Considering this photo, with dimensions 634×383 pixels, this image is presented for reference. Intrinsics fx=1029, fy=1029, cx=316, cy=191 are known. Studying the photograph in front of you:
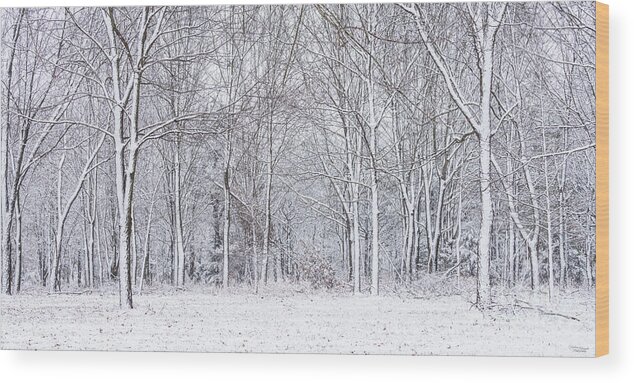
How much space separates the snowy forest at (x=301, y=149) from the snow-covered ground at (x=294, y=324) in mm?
136

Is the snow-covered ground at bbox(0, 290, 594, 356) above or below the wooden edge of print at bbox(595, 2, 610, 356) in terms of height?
below

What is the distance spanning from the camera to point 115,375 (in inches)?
377

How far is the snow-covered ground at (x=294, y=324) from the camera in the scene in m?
9.13

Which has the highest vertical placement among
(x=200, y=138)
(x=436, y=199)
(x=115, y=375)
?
(x=200, y=138)

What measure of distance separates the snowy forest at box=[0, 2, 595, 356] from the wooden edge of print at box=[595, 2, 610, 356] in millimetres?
69

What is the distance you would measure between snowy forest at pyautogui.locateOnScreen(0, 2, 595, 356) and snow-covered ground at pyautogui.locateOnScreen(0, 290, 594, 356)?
14 centimetres

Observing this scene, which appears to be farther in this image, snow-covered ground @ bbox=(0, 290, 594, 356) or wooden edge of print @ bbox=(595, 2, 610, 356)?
snow-covered ground @ bbox=(0, 290, 594, 356)

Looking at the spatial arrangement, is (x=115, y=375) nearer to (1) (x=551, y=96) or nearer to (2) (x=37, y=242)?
(2) (x=37, y=242)

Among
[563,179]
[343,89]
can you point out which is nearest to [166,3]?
[343,89]

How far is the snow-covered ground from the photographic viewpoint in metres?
9.13

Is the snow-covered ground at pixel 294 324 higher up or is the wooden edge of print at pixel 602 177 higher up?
the wooden edge of print at pixel 602 177

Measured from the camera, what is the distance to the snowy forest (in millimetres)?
9148

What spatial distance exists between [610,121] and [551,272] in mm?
1424

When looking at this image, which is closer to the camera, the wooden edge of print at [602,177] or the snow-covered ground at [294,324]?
the wooden edge of print at [602,177]
